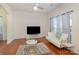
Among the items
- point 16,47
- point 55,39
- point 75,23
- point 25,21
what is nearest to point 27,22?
point 25,21

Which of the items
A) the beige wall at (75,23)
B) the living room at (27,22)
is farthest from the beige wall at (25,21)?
the beige wall at (75,23)

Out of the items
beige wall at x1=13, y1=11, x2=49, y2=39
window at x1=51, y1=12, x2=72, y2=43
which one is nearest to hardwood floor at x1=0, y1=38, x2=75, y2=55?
beige wall at x1=13, y1=11, x2=49, y2=39

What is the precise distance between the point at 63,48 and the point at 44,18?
1.23 metres

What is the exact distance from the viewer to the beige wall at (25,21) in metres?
3.79

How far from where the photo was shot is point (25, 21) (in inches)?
157

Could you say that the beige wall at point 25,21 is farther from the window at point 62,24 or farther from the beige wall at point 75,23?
the beige wall at point 75,23

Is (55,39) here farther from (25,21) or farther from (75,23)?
(25,21)

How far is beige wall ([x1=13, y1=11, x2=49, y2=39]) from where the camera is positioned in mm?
3789

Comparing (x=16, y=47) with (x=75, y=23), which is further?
(x=16, y=47)

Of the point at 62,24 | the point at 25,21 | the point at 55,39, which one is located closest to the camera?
the point at 62,24

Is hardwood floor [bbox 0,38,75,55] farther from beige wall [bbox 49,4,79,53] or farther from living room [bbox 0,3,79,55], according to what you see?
beige wall [bbox 49,4,79,53]
